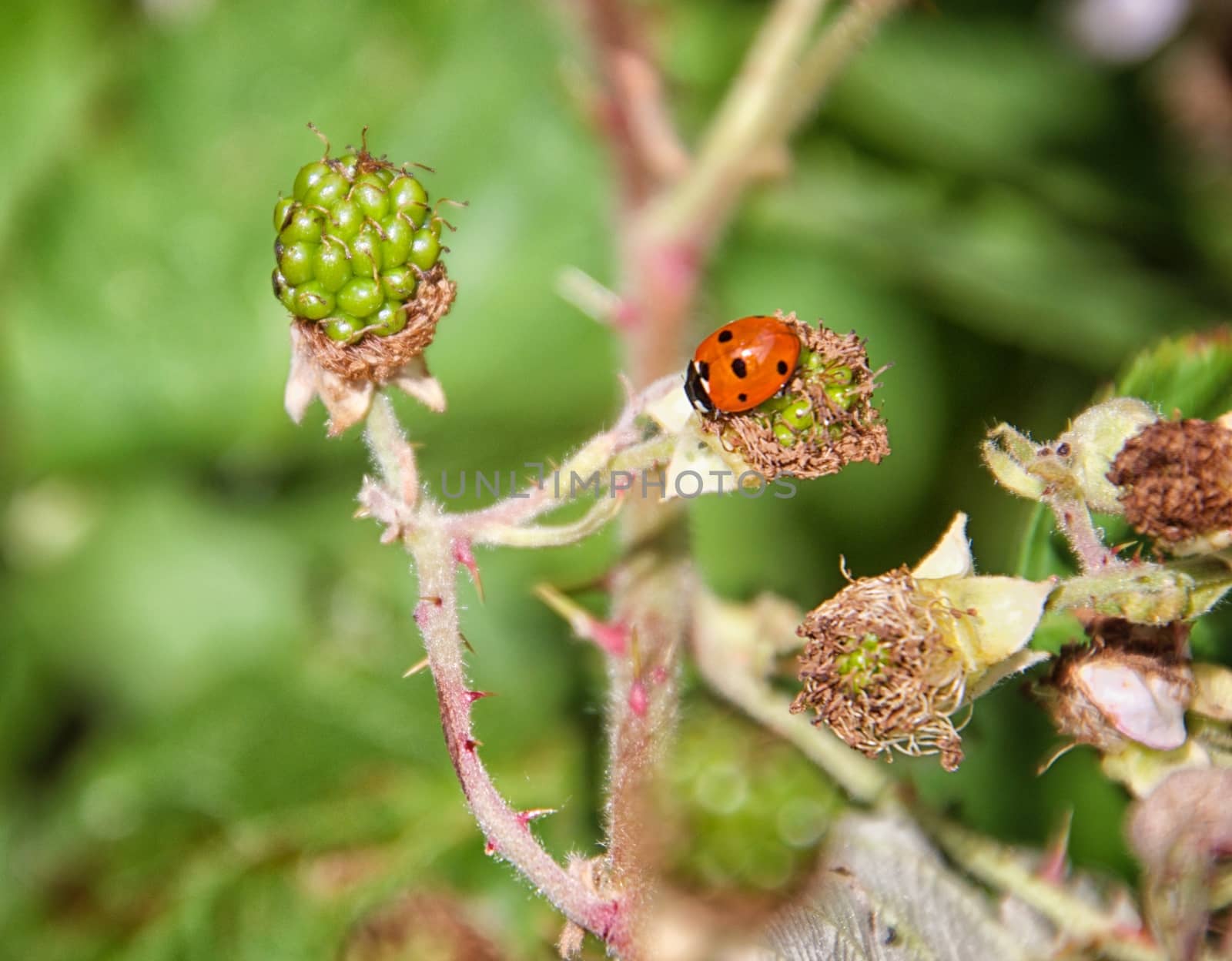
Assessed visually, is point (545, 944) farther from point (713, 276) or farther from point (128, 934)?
point (713, 276)

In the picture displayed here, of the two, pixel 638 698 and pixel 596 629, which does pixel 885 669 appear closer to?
pixel 638 698

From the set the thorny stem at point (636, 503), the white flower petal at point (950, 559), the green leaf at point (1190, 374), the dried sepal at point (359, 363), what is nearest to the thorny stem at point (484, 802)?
the thorny stem at point (636, 503)

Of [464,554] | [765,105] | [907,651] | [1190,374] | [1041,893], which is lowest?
[1041,893]

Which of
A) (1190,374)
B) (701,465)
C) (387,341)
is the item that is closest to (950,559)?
(701,465)

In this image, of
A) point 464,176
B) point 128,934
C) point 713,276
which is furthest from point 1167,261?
point 128,934

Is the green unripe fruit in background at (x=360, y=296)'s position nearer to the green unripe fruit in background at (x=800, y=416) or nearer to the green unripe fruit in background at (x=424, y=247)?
the green unripe fruit in background at (x=424, y=247)

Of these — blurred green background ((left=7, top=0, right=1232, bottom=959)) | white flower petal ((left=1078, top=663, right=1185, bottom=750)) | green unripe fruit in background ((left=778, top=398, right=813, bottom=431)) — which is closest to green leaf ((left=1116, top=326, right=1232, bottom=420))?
white flower petal ((left=1078, top=663, right=1185, bottom=750))
